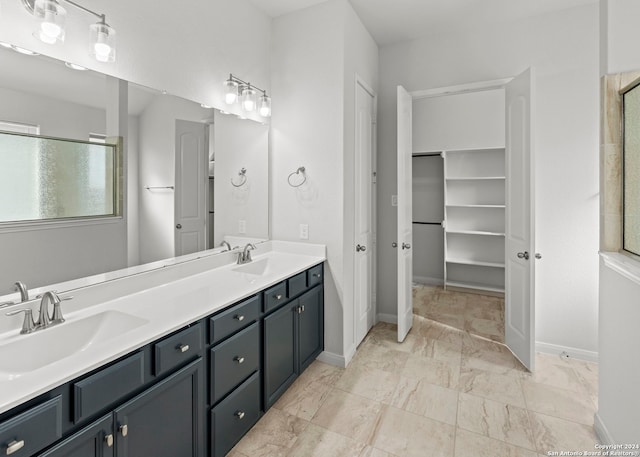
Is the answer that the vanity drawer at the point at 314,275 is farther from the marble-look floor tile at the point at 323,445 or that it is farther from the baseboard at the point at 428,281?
the baseboard at the point at 428,281

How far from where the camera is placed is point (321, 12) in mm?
2559

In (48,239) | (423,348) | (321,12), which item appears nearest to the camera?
(48,239)

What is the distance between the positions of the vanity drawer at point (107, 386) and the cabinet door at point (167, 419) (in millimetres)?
57

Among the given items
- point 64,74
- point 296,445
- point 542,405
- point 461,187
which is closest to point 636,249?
point 542,405

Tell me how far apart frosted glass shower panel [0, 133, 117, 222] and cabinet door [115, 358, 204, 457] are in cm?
86

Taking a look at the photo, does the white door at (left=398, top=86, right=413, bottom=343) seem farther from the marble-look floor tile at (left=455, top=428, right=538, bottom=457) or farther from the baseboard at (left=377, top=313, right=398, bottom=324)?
the marble-look floor tile at (left=455, top=428, right=538, bottom=457)

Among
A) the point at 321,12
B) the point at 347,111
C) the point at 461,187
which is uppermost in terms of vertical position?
the point at 321,12

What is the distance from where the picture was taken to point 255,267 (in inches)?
95.1

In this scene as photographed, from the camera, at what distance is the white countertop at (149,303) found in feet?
3.17

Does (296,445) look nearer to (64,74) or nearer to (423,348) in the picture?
(423,348)

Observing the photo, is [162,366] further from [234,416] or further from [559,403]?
[559,403]

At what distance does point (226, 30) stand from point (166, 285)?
177 cm

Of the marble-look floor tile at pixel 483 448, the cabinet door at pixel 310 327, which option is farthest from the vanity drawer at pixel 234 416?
the marble-look floor tile at pixel 483 448

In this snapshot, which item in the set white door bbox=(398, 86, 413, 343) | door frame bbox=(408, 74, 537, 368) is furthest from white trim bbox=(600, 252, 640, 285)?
white door bbox=(398, 86, 413, 343)
